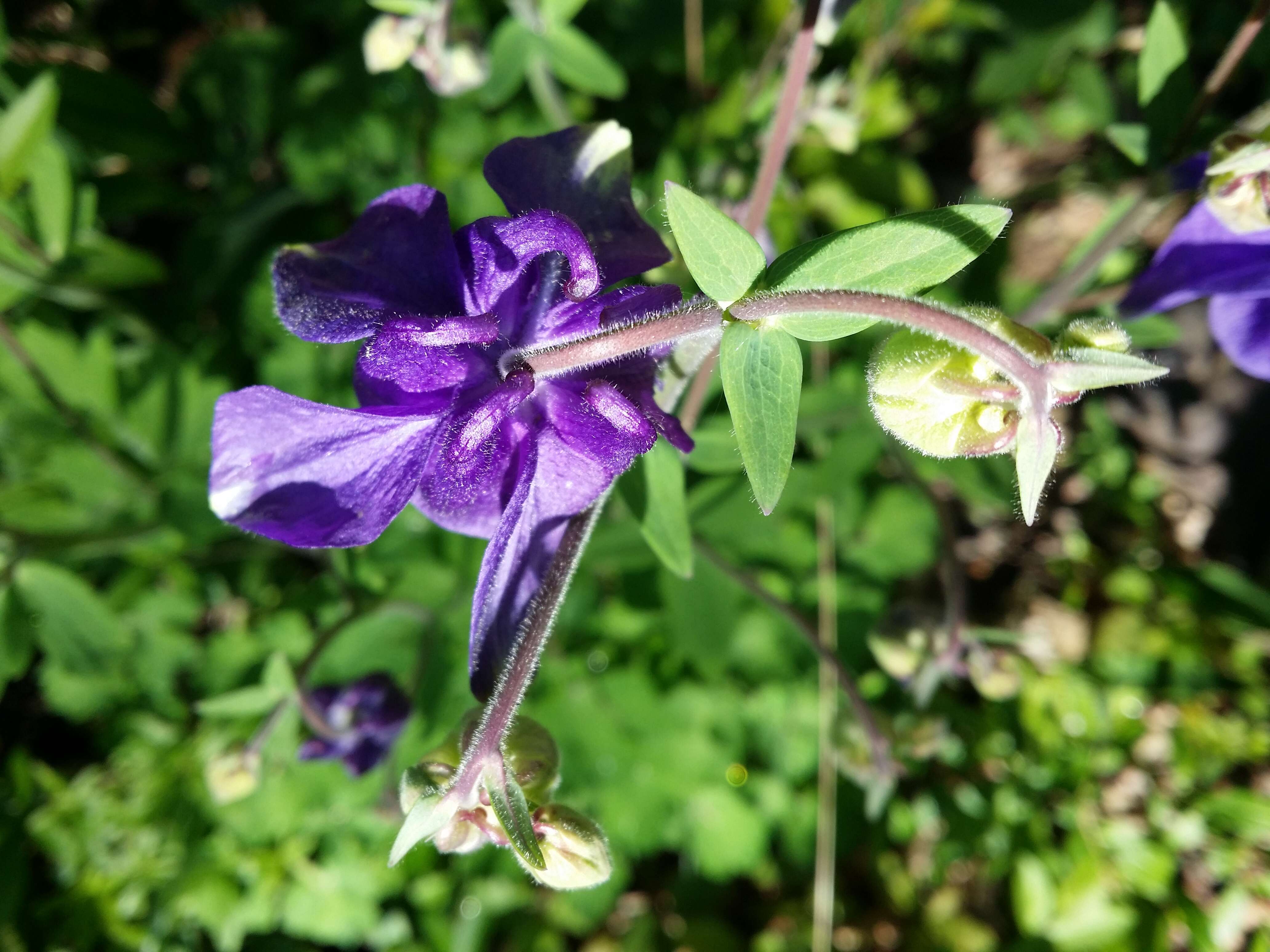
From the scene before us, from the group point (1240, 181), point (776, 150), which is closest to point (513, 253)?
point (776, 150)

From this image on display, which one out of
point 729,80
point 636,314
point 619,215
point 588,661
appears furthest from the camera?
point 729,80

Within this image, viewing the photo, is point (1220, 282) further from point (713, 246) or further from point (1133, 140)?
point (713, 246)

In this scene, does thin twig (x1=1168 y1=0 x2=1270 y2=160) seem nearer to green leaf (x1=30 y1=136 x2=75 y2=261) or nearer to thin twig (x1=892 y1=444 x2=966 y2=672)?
thin twig (x1=892 y1=444 x2=966 y2=672)

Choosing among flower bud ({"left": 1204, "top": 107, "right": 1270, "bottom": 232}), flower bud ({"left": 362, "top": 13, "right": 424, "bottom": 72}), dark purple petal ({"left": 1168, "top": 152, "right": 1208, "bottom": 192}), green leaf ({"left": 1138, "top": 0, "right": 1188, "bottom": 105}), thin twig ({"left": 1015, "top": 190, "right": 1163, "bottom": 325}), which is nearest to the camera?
flower bud ({"left": 1204, "top": 107, "right": 1270, "bottom": 232})

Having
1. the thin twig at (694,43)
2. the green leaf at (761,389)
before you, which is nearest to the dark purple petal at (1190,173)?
the green leaf at (761,389)

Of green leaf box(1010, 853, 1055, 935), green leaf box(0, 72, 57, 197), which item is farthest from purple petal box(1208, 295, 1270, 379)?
green leaf box(0, 72, 57, 197)

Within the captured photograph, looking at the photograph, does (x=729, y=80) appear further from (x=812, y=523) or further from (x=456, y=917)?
(x=456, y=917)

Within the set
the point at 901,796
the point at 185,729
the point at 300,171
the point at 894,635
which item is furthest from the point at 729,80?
the point at 185,729
